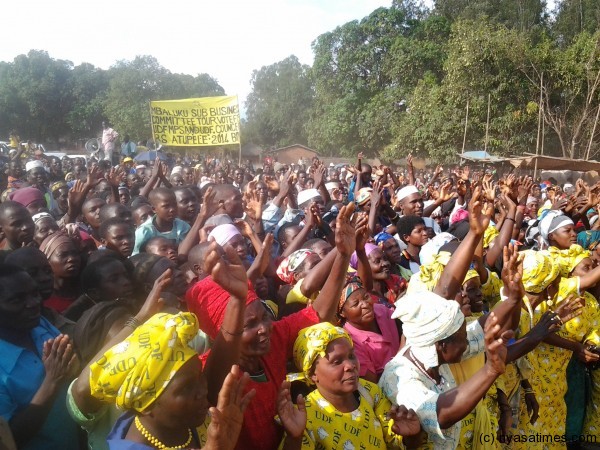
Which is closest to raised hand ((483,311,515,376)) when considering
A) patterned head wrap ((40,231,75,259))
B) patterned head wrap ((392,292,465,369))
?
patterned head wrap ((392,292,465,369))

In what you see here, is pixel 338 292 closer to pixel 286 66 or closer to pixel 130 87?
pixel 130 87

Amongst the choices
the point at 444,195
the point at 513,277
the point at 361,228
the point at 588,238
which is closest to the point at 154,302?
the point at 361,228

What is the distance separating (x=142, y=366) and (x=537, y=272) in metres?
2.83

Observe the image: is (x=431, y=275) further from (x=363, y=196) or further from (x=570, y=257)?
(x=363, y=196)

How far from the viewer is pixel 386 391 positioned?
261 cm

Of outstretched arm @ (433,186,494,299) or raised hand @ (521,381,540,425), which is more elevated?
outstretched arm @ (433,186,494,299)

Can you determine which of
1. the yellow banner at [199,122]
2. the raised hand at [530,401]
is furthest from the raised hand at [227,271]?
the yellow banner at [199,122]

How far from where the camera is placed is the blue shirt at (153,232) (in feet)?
15.7

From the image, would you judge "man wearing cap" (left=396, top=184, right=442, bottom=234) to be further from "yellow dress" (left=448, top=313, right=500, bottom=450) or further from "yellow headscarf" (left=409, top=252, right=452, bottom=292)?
"yellow dress" (left=448, top=313, right=500, bottom=450)

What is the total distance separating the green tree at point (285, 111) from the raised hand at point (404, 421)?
2254 inches

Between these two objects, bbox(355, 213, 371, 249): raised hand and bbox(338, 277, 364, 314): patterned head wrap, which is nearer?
bbox(338, 277, 364, 314): patterned head wrap

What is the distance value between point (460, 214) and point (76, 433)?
5.41 meters

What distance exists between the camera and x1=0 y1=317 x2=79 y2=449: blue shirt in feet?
7.78

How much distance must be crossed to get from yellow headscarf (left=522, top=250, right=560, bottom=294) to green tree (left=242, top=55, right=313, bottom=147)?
55.8m
